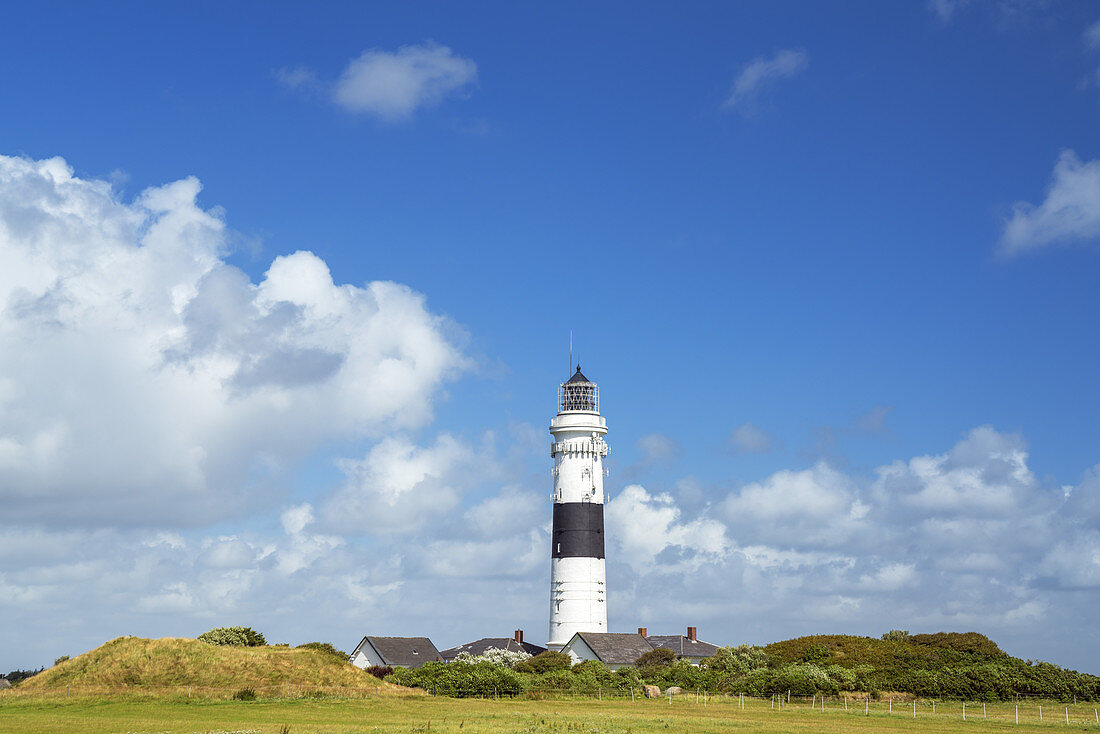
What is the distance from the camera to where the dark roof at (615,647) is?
91.9 m

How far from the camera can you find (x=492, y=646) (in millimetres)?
108250

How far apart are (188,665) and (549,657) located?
92.2 ft

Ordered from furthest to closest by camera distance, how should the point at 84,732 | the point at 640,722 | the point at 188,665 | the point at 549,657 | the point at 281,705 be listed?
1. the point at 549,657
2. the point at 188,665
3. the point at 281,705
4. the point at 640,722
5. the point at 84,732

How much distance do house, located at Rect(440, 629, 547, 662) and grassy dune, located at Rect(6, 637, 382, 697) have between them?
2594 cm

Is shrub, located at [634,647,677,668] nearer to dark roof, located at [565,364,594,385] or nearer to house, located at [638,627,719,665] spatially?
house, located at [638,627,719,665]

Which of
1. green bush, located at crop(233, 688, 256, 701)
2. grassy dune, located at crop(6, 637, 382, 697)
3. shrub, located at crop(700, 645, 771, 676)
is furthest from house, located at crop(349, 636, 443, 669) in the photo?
green bush, located at crop(233, 688, 256, 701)

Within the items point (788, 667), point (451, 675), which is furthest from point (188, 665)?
point (788, 667)

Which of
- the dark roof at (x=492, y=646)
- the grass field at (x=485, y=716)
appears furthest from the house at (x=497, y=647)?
the grass field at (x=485, y=716)

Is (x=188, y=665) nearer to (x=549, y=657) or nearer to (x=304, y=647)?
(x=304, y=647)

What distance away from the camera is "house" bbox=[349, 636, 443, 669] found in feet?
342

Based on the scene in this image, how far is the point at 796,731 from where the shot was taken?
163 ft

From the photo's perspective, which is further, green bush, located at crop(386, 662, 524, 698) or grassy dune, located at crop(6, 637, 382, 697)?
green bush, located at crop(386, 662, 524, 698)

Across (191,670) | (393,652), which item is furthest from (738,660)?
(191,670)

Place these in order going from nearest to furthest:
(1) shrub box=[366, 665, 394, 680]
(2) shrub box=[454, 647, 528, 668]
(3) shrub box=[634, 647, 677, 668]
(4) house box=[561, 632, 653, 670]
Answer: (4) house box=[561, 632, 653, 670] → (3) shrub box=[634, 647, 677, 668] → (1) shrub box=[366, 665, 394, 680] → (2) shrub box=[454, 647, 528, 668]
